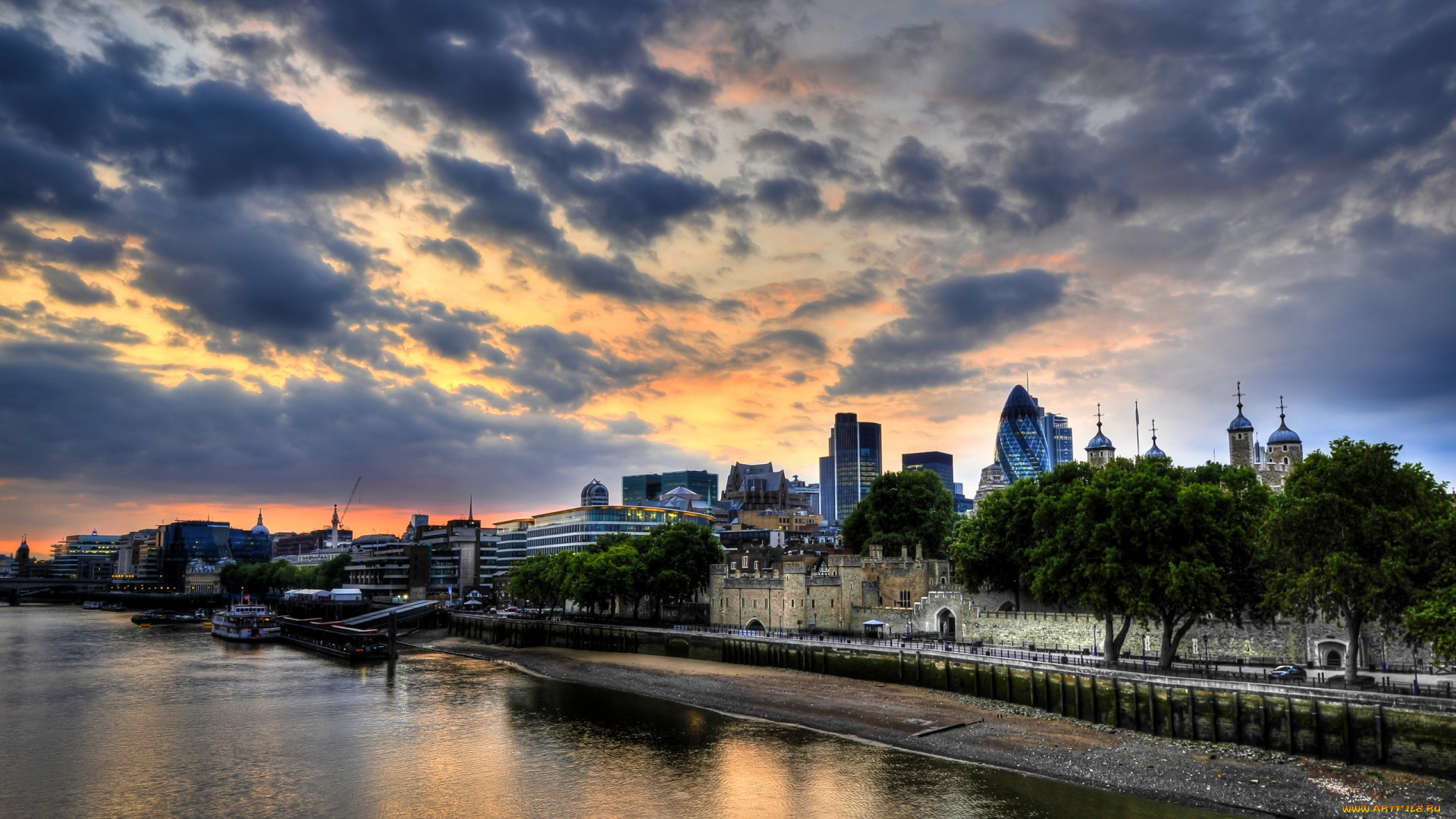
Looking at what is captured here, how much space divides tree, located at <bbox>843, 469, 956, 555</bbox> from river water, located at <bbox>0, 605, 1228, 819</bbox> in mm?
43705

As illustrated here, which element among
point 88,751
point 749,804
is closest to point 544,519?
point 88,751

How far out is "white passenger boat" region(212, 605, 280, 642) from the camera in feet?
381

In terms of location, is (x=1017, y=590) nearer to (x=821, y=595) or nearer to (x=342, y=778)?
(x=821, y=595)

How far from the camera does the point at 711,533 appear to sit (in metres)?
104

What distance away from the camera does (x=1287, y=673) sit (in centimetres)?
4559

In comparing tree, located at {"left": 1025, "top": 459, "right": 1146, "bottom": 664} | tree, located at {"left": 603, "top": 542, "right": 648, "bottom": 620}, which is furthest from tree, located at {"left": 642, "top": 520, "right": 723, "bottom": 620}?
tree, located at {"left": 1025, "top": 459, "right": 1146, "bottom": 664}

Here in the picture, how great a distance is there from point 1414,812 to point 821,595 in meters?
57.5

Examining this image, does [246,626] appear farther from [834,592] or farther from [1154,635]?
[1154,635]

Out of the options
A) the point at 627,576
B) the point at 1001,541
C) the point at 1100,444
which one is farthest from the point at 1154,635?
the point at 1100,444

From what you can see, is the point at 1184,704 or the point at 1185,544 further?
the point at 1185,544

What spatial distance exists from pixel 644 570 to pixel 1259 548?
63929 mm

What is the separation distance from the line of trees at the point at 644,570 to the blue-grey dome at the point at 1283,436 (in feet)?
225

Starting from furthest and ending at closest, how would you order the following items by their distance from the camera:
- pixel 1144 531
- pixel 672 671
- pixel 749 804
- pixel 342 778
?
1. pixel 672 671
2. pixel 1144 531
3. pixel 342 778
4. pixel 749 804

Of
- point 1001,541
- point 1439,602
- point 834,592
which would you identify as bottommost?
point 834,592
